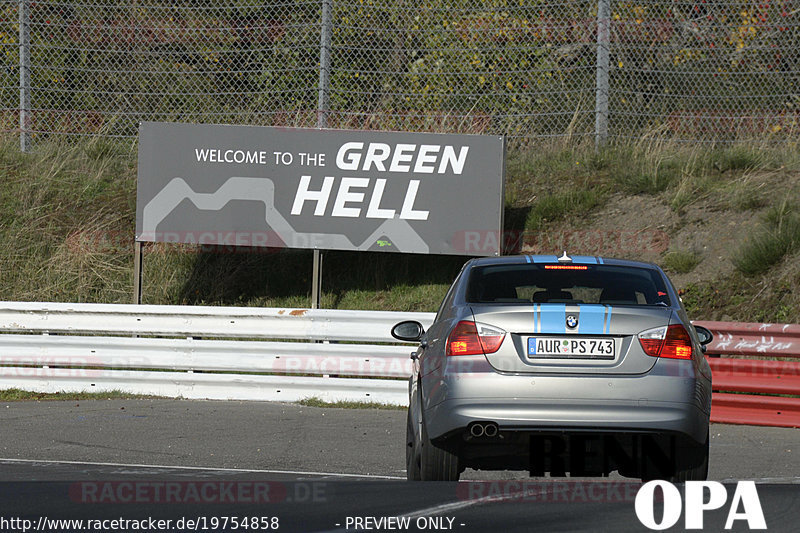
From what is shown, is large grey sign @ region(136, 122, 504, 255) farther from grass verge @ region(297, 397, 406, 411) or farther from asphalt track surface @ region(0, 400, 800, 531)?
asphalt track surface @ region(0, 400, 800, 531)

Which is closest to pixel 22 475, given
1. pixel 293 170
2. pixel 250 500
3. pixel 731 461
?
pixel 250 500

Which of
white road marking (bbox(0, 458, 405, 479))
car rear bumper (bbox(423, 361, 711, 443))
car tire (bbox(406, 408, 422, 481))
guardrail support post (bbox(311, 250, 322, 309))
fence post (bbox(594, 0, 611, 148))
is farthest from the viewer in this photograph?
fence post (bbox(594, 0, 611, 148))

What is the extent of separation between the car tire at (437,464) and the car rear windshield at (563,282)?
0.90m

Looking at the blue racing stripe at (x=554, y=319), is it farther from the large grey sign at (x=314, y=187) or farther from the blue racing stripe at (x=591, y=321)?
the large grey sign at (x=314, y=187)

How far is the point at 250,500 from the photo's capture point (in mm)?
6734

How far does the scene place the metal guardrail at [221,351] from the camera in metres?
13.6

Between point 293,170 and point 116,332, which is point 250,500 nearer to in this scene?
point 116,332

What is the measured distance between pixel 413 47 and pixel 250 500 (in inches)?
577

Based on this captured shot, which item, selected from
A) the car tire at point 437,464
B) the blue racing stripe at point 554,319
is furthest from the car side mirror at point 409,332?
the blue racing stripe at point 554,319

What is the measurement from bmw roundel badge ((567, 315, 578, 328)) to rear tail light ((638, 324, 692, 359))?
0.37 metres

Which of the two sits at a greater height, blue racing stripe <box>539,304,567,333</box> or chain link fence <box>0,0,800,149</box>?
chain link fence <box>0,0,800,149</box>

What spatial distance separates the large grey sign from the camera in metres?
16.6

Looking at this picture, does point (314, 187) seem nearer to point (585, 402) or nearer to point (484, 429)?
point (484, 429)

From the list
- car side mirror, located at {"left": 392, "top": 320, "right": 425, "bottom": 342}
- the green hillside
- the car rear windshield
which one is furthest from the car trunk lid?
the green hillside
